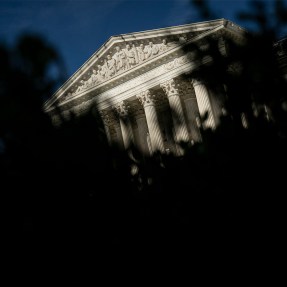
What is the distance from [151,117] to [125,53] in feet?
17.7

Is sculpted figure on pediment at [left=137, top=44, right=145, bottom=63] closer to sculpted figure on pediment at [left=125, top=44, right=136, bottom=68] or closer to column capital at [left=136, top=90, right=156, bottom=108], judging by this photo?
sculpted figure on pediment at [left=125, top=44, right=136, bottom=68]

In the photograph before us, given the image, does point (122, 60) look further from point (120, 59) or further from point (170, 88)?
point (170, 88)

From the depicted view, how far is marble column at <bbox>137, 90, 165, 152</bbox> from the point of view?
61.7 ft

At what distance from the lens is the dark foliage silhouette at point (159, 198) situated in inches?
151

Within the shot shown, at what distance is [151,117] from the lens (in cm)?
1967

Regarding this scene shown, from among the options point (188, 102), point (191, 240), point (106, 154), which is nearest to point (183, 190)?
point (191, 240)

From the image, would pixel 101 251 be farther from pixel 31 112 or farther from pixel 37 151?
pixel 31 112

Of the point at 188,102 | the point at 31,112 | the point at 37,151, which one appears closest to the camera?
the point at 31,112

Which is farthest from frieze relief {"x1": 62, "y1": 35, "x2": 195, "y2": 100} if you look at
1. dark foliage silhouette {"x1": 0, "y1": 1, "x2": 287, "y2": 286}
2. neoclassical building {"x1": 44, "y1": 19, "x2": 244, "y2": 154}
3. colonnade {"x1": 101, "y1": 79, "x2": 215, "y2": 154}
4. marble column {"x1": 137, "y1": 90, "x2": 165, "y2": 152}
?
dark foliage silhouette {"x1": 0, "y1": 1, "x2": 287, "y2": 286}

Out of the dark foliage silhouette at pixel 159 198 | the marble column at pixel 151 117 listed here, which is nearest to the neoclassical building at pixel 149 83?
the marble column at pixel 151 117

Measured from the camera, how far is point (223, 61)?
4.02 m

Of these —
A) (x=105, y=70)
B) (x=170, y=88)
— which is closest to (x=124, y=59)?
(x=105, y=70)

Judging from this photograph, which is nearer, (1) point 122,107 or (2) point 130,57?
(2) point 130,57

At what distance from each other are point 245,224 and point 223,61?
2.42 m
